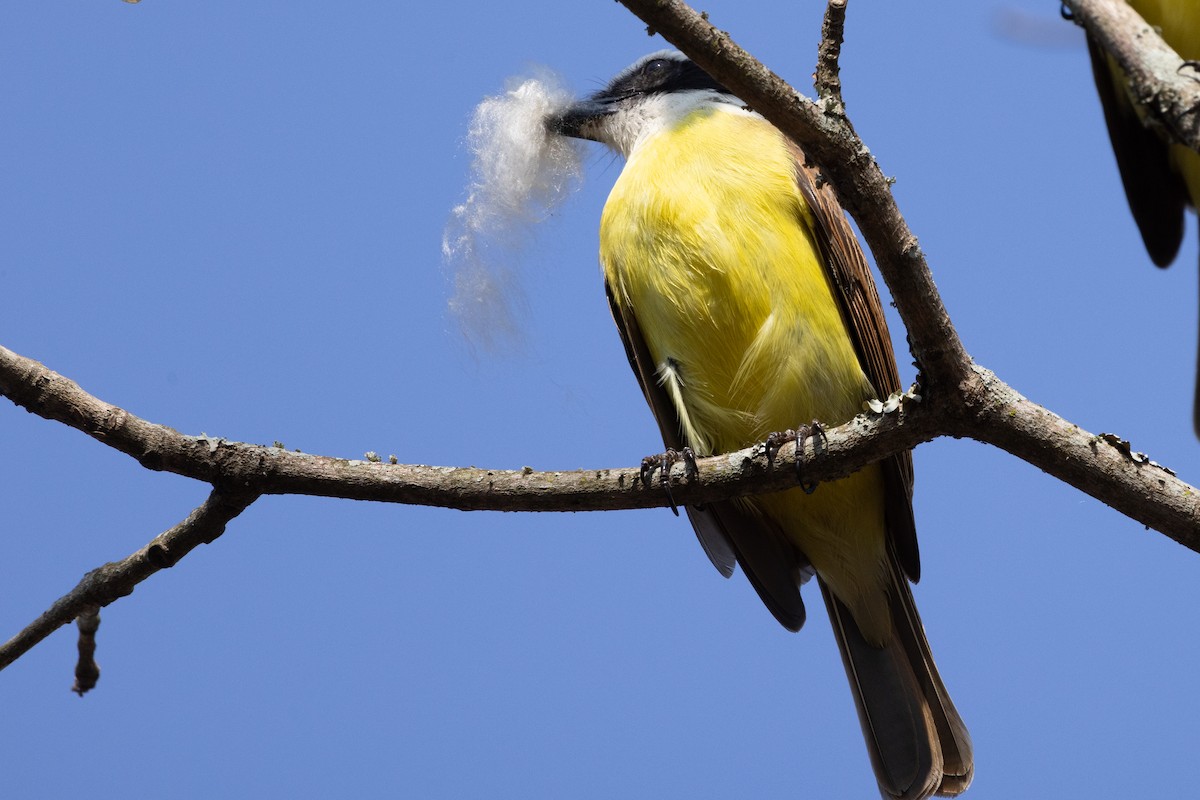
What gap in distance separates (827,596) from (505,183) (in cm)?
210

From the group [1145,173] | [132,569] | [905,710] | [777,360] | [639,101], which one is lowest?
[905,710]

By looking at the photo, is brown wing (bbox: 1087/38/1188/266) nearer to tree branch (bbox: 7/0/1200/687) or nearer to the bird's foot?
tree branch (bbox: 7/0/1200/687)

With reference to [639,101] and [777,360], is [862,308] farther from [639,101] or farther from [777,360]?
[639,101]

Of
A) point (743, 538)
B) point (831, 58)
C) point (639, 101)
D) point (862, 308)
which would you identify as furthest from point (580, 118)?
point (831, 58)

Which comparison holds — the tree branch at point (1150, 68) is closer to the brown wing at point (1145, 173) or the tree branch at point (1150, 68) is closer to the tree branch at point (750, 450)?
the tree branch at point (750, 450)

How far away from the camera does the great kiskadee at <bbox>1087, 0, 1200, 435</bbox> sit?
366cm

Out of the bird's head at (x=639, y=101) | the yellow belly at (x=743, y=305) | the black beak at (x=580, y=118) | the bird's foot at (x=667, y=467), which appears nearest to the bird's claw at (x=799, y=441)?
the bird's foot at (x=667, y=467)

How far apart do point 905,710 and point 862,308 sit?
151 cm

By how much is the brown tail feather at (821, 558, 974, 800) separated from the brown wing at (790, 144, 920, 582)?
1.39 ft

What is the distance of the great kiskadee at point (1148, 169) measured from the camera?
3.66 m

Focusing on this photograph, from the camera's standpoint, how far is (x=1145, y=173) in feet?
12.2

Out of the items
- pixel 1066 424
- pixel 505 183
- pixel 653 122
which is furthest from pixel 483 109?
pixel 1066 424

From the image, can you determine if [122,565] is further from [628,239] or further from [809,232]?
[809,232]

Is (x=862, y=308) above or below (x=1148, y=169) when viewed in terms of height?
below
